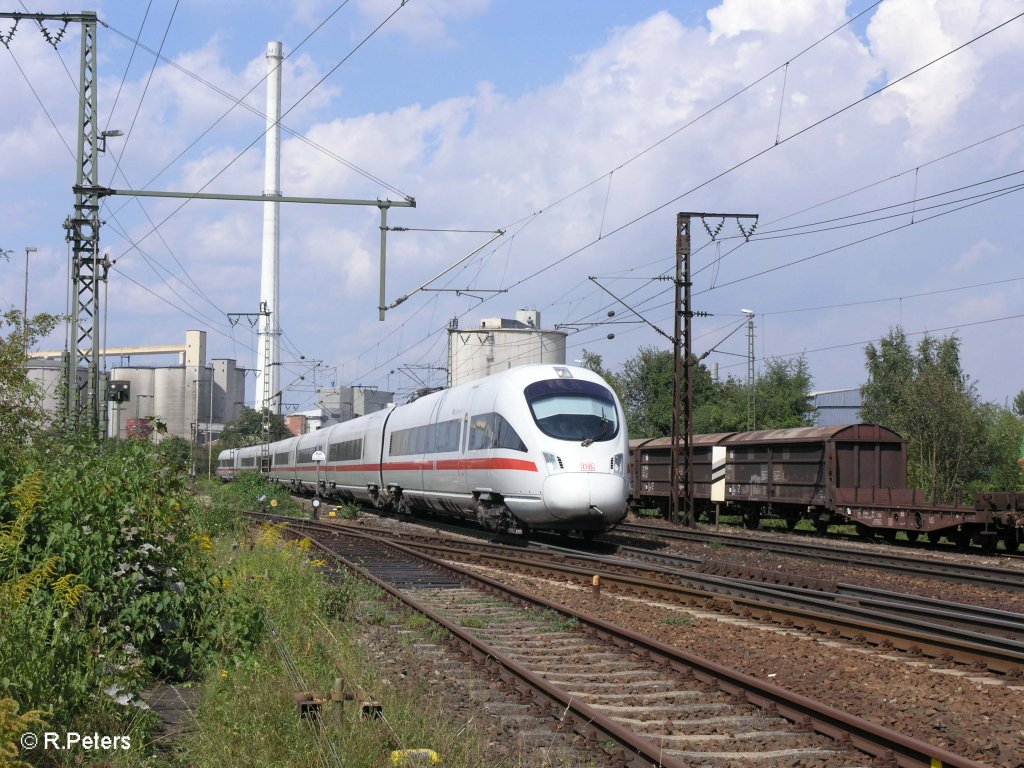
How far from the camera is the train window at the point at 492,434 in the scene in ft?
62.6

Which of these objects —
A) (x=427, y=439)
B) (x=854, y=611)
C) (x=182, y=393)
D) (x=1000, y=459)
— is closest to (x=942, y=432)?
(x=1000, y=459)

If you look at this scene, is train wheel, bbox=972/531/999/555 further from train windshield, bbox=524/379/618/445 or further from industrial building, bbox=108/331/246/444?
industrial building, bbox=108/331/246/444

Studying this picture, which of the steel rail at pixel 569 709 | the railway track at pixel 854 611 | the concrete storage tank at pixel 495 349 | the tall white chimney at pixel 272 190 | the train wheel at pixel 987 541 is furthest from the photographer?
the tall white chimney at pixel 272 190

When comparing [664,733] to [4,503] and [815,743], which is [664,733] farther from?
[4,503]

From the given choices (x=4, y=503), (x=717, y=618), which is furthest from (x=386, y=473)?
(x=4, y=503)

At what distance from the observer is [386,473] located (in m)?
30.4

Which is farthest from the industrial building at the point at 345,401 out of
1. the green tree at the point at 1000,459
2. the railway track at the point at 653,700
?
the railway track at the point at 653,700

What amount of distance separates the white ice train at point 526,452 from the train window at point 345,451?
28.1 feet

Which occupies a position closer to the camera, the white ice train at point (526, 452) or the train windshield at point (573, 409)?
the white ice train at point (526, 452)

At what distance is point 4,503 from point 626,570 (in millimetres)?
10359

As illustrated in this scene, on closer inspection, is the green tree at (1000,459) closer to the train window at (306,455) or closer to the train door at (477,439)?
the train window at (306,455)

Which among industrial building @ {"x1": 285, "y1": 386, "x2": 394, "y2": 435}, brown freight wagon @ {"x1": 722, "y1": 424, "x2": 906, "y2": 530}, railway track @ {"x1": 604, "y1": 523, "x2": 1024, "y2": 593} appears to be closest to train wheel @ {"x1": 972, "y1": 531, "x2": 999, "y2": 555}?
railway track @ {"x1": 604, "y1": 523, "x2": 1024, "y2": 593}

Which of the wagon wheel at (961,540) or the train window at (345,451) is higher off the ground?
the train window at (345,451)

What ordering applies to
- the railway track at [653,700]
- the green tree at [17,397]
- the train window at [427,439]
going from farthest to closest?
the train window at [427,439] < the green tree at [17,397] < the railway track at [653,700]
